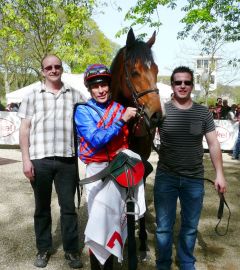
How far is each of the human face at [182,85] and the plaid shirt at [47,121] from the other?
3.67 ft

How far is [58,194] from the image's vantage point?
3.52 meters

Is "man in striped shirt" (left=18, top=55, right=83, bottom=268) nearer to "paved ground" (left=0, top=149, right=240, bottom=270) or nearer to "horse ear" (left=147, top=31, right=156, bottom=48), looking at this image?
"paved ground" (left=0, top=149, right=240, bottom=270)

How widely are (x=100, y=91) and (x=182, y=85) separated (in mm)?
766

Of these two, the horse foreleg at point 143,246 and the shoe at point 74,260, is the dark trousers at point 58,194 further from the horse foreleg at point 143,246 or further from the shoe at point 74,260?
the horse foreleg at point 143,246

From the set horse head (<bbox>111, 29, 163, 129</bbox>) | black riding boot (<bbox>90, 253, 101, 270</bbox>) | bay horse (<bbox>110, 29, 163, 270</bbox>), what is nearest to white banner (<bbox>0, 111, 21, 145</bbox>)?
bay horse (<bbox>110, 29, 163, 270</bbox>)

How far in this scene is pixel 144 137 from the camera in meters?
3.70

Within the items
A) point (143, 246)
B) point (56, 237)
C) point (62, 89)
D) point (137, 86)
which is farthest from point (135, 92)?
point (56, 237)

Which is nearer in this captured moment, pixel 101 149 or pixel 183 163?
pixel 101 149

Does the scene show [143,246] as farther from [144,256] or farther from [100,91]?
[100,91]

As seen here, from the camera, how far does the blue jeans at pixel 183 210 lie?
118 inches

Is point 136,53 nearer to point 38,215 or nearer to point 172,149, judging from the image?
point 172,149

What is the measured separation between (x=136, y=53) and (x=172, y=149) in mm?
922

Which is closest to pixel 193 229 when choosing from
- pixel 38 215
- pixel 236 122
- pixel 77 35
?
pixel 38 215

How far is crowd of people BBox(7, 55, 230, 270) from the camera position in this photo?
2566mm
